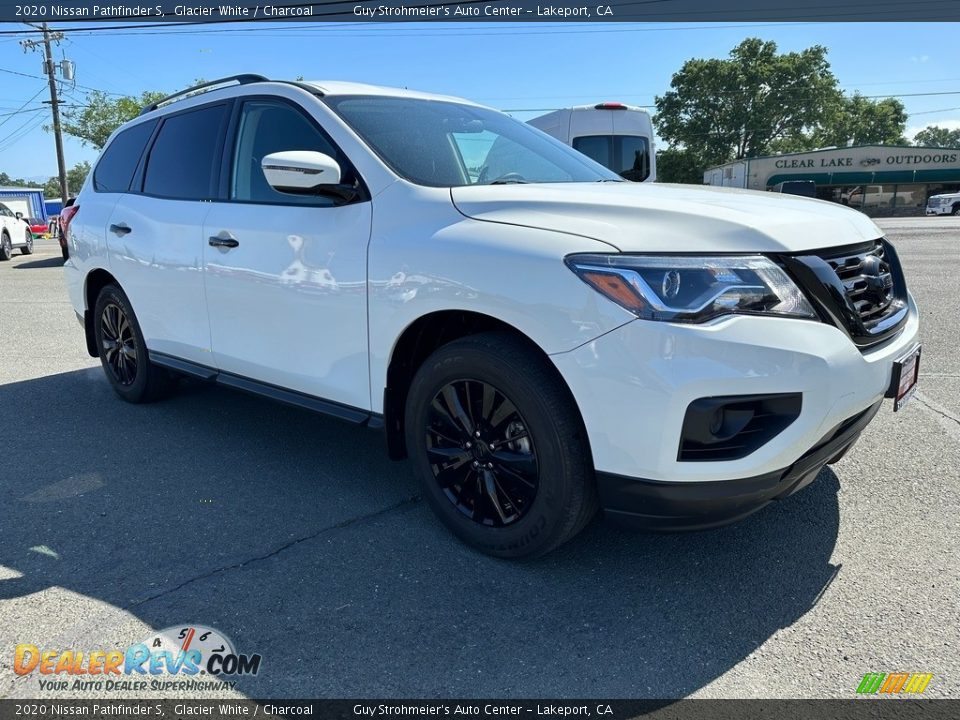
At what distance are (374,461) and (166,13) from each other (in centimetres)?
1651

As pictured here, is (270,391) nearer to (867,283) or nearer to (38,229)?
(867,283)

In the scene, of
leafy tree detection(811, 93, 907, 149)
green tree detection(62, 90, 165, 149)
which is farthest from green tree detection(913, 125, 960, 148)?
green tree detection(62, 90, 165, 149)

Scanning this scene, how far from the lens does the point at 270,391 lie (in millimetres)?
3520

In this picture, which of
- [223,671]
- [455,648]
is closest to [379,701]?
[455,648]

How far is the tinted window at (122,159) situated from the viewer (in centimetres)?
464

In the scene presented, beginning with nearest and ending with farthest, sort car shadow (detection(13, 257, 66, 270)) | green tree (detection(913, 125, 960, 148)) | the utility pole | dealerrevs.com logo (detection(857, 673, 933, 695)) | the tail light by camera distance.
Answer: dealerrevs.com logo (detection(857, 673, 933, 695)) → the tail light → car shadow (detection(13, 257, 66, 270)) → the utility pole → green tree (detection(913, 125, 960, 148))

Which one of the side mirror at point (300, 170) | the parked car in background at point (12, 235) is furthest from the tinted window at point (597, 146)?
the parked car in background at point (12, 235)

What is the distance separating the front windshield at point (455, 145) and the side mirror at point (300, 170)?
0.26 meters

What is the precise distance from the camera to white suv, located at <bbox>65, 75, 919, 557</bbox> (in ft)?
7.15

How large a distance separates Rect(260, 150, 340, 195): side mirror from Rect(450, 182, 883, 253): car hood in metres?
0.52

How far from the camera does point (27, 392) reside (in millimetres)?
5363

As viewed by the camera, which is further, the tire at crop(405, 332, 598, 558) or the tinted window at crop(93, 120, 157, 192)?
the tinted window at crop(93, 120, 157, 192)

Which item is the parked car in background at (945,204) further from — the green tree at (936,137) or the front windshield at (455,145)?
the green tree at (936,137)

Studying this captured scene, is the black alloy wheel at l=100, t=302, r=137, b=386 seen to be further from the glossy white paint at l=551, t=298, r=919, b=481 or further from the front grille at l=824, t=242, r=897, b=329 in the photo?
the front grille at l=824, t=242, r=897, b=329
